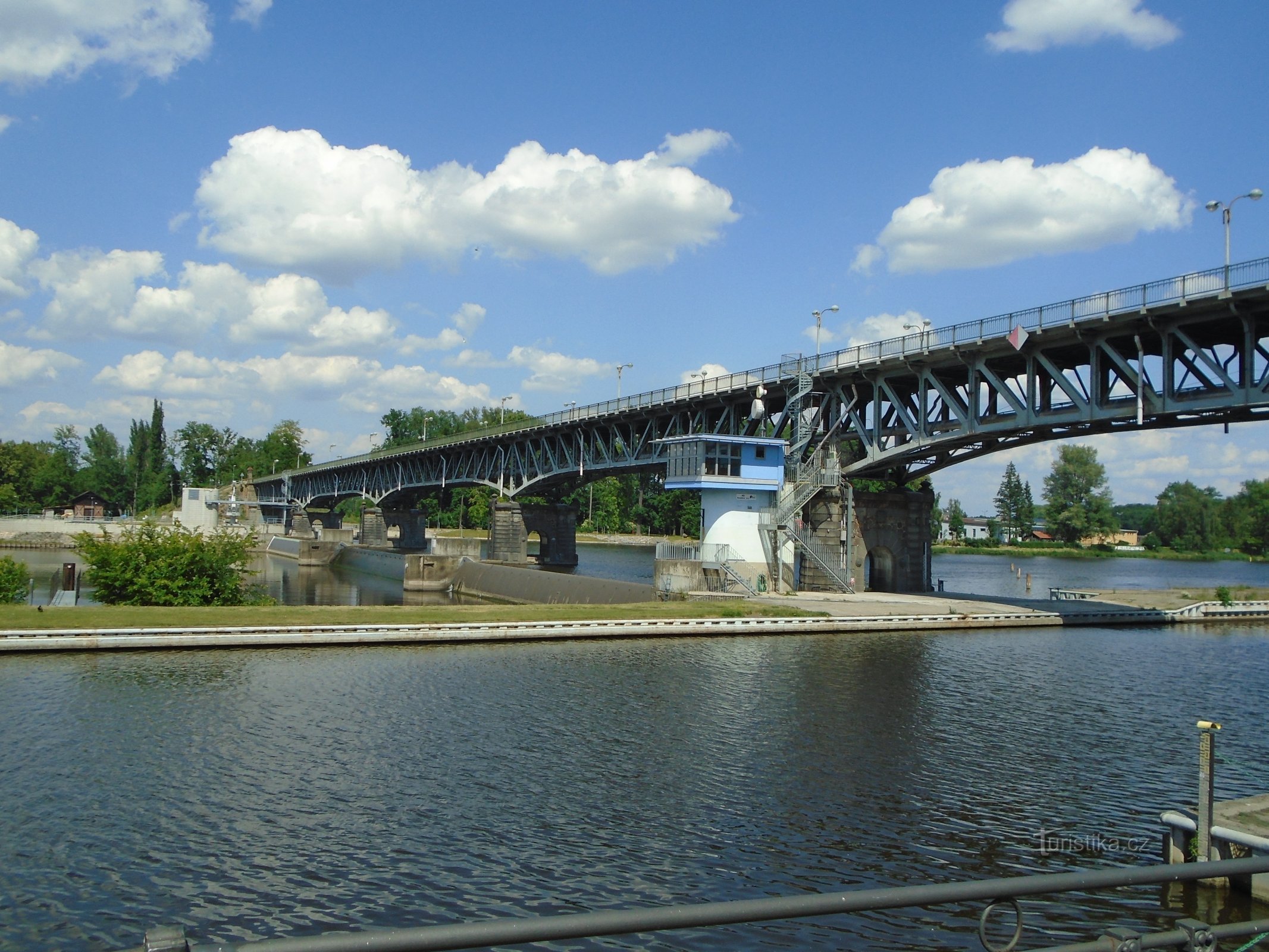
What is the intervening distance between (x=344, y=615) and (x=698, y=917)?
1518 inches

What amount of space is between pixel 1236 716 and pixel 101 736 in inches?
1184

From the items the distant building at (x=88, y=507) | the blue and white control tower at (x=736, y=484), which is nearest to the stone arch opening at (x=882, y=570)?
the blue and white control tower at (x=736, y=484)

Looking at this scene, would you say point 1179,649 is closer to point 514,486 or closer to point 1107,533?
point 514,486

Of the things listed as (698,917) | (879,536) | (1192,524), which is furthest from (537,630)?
(1192,524)

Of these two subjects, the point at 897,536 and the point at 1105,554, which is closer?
the point at 897,536

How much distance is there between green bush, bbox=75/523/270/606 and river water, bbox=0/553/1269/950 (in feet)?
36.5

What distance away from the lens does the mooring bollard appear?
13.9m

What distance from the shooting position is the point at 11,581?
42344 mm

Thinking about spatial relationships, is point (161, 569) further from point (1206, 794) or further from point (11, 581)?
point (1206, 794)

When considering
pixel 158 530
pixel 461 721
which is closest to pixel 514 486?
pixel 158 530

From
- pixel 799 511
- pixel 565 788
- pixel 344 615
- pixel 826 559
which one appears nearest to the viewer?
pixel 565 788

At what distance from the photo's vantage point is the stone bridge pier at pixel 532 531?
9175cm

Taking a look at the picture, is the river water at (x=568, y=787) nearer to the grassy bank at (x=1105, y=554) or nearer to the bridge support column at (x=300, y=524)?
the bridge support column at (x=300, y=524)

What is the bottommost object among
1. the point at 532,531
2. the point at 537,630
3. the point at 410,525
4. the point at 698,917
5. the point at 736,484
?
the point at 537,630
